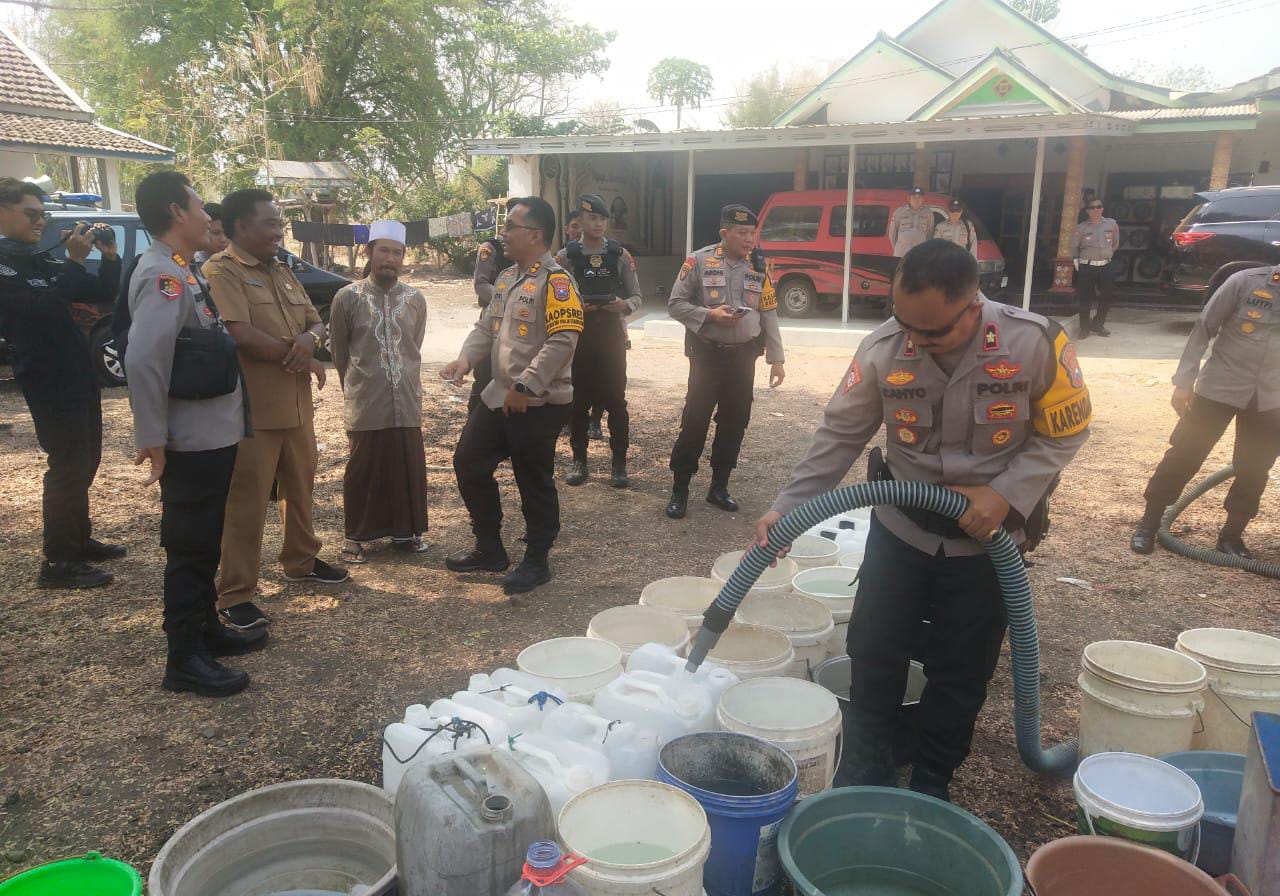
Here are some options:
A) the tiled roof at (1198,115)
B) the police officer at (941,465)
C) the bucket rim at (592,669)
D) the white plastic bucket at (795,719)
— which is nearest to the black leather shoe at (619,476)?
the bucket rim at (592,669)

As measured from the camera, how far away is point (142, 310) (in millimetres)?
3119

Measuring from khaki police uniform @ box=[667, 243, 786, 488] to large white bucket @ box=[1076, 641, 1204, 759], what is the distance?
3.10 m

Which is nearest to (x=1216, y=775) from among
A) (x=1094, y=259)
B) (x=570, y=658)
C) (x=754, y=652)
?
(x=754, y=652)

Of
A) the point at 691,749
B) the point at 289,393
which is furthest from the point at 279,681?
the point at 691,749

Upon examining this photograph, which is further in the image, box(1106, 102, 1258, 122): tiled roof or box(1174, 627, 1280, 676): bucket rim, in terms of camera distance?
box(1106, 102, 1258, 122): tiled roof

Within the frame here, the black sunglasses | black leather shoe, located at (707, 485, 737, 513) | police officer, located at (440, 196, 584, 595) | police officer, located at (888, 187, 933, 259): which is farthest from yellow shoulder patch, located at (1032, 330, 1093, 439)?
police officer, located at (888, 187, 933, 259)

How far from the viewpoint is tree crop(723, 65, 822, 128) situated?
156 ft

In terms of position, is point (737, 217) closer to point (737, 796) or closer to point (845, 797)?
point (845, 797)

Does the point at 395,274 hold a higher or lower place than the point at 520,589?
higher

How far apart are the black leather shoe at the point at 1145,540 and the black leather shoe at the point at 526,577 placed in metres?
3.63

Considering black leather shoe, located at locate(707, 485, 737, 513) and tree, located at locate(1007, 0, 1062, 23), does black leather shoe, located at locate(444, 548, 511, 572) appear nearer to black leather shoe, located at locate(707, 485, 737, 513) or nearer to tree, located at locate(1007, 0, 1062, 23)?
black leather shoe, located at locate(707, 485, 737, 513)

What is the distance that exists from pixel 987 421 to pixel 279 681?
2969 millimetres

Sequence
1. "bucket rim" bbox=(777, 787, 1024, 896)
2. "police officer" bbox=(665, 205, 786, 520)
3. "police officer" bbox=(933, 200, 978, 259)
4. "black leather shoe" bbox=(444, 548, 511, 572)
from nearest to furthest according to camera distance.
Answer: "bucket rim" bbox=(777, 787, 1024, 896)
"black leather shoe" bbox=(444, 548, 511, 572)
"police officer" bbox=(665, 205, 786, 520)
"police officer" bbox=(933, 200, 978, 259)

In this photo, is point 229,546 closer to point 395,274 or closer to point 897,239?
point 395,274
